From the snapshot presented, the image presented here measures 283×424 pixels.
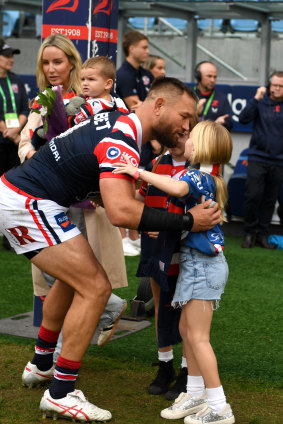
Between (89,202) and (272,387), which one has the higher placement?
(89,202)

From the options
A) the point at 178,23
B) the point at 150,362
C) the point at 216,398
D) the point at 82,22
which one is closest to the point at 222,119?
the point at 82,22

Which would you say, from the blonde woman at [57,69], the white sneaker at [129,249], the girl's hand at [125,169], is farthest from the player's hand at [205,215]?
the white sneaker at [129,249]

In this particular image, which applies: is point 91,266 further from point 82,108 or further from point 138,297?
point 138,297

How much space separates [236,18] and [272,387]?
9.34 metres

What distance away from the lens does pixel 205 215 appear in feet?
13.9

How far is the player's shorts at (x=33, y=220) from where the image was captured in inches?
174

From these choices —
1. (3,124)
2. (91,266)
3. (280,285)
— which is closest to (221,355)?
(91,266)

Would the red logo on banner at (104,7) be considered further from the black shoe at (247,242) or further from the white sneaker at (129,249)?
the black shoe at (247,242)

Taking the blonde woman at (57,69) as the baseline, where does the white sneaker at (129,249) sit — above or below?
below

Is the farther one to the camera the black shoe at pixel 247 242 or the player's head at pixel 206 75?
the player's head at pixel 206 75

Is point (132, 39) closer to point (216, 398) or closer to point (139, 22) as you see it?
point (139, 22)

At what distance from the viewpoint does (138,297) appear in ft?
21.4

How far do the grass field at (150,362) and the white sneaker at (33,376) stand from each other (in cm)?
5

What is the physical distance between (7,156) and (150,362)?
16.2 feet
